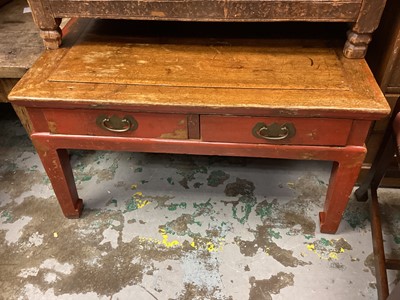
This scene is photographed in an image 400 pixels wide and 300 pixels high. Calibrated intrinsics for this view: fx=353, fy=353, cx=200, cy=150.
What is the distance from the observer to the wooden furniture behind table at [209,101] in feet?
3.82

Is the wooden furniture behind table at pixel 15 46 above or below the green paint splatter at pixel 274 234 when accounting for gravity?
above

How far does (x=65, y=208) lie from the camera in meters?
1.64

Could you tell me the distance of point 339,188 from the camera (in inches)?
54.2

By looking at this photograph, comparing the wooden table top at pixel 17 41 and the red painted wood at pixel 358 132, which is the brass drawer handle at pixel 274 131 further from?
the wooden table top at pixel 17 41

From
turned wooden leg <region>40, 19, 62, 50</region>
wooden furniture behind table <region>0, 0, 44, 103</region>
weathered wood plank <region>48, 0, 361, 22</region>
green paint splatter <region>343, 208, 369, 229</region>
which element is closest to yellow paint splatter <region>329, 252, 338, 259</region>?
green paint splatter <region>343, 208, 369, 229</region>

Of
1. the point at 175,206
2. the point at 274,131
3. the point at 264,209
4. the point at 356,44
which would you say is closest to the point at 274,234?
the point at 264,209

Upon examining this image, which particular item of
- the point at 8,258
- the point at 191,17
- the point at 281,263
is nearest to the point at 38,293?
the point at 8,258

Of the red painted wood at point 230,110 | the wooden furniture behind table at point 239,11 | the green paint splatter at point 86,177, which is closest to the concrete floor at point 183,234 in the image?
the green paint splatter at point 86,177

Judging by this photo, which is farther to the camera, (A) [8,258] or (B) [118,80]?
(A) [8,258]

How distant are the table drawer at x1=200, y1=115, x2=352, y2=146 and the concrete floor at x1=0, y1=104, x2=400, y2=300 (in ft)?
1.82

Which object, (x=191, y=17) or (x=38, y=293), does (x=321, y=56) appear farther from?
(x=38, y=293)

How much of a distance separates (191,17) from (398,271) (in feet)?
4.36

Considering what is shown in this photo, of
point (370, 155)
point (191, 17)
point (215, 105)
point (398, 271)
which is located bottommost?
point (398, 271)

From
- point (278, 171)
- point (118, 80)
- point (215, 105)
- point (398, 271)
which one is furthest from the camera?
point (278, 171)
